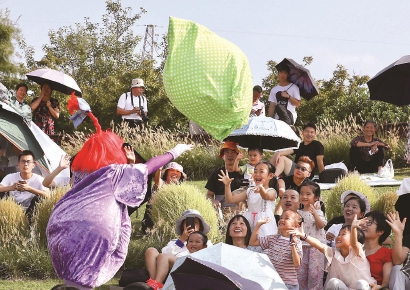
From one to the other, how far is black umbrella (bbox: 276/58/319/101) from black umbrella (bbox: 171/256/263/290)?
6.54 m

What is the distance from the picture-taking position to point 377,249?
663 centimetres

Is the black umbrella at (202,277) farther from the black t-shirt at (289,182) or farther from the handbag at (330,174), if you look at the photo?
the handbag at (330,174)

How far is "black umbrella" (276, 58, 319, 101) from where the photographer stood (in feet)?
36.4

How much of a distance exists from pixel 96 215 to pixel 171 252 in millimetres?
1615

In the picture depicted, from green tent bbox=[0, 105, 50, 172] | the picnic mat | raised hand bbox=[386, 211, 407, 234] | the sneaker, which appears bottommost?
the sneaker

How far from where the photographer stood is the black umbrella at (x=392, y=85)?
28.0 feet

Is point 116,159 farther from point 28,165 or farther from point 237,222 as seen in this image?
point 28,165

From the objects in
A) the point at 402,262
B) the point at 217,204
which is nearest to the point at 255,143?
the point at 217,204

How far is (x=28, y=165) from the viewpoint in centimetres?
874

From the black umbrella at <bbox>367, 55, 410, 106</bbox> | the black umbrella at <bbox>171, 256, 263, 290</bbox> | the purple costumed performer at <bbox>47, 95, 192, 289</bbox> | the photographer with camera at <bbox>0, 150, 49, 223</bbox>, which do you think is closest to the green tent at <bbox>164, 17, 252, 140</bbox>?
the purple costumed performer at <bbox>47, 95, 192, 289</bbox>

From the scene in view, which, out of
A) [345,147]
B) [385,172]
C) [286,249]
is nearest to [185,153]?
[345,147]

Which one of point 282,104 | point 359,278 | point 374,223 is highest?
point 282,104

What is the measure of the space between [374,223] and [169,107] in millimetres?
11980

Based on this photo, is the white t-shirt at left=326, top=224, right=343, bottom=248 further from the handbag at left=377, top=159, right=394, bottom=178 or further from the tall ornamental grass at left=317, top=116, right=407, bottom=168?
the tall ornamental grass at left=317, top=116, right=407, bottom=168
